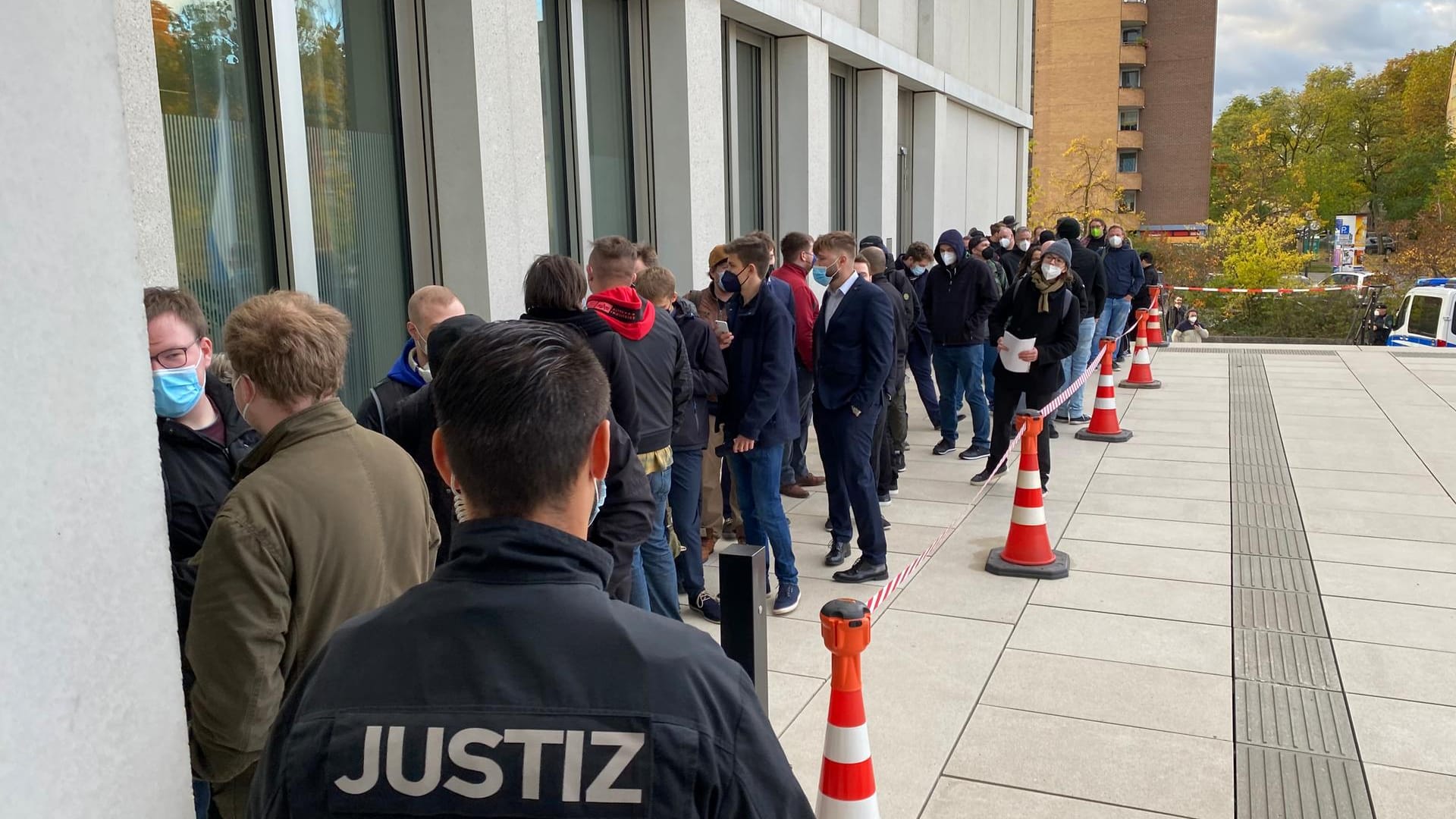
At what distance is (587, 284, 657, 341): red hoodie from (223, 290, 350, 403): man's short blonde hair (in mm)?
2163

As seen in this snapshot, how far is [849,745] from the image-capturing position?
3.01 m

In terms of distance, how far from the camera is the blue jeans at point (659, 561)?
5.25 m

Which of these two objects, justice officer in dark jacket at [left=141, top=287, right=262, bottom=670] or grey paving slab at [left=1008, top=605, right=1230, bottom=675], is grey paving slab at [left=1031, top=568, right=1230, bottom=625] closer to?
grey paving slab at [left=1008, top=605, right=1230, bottom=675]

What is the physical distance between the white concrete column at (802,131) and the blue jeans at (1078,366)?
344cm

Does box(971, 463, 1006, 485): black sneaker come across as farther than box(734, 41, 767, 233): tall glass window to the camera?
No

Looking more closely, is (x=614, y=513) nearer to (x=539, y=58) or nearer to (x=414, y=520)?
(x=414, y=520)

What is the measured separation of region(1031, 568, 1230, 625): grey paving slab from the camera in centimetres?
598

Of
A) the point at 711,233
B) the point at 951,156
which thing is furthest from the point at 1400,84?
the point at 711,233

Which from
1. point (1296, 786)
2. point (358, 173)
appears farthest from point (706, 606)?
point (358, 173)

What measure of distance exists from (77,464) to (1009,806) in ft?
10.8

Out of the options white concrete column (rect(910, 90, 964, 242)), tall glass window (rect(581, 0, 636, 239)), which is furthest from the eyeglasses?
white concrete column (rect(910, 90, 964, 242))

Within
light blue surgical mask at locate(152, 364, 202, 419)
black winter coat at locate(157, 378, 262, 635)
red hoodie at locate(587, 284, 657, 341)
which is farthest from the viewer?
red hoodie at locate(587, 284, 657, 341)

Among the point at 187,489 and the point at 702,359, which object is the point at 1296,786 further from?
the point at 187,489

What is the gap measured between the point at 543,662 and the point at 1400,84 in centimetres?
9499
